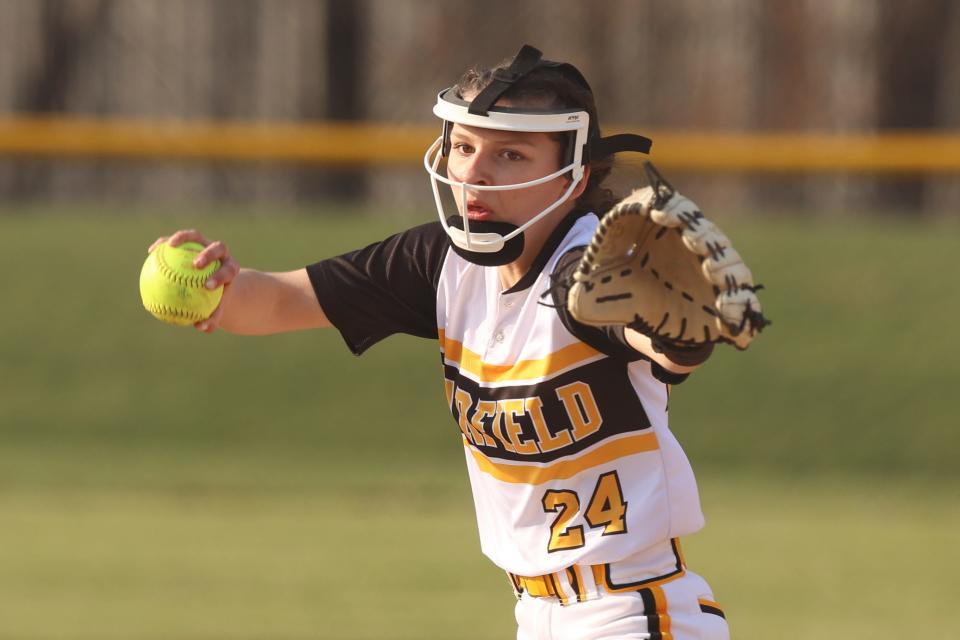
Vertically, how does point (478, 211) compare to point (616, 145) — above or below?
below

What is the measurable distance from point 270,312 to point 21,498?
5.32m

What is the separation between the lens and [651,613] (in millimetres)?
3361

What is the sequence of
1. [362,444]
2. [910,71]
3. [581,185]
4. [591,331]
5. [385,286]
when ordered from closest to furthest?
[591,331] < [581,185] < [385,286] < [362,444] < [910,71]

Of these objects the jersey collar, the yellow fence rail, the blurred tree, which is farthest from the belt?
the blurred tree

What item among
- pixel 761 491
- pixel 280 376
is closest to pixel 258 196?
pixel 280 376

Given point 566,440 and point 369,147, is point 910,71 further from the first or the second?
point 566,440

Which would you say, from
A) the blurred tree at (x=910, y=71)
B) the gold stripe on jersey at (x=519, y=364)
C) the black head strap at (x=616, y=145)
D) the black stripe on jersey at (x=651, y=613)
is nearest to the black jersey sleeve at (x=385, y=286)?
the gold stripe on jersey at (x=519, y=364)

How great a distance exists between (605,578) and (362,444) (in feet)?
21.2

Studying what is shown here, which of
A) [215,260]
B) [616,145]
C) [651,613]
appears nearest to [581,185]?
[616,145]

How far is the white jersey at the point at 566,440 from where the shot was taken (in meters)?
3.35

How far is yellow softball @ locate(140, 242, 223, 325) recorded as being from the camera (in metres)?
3.56

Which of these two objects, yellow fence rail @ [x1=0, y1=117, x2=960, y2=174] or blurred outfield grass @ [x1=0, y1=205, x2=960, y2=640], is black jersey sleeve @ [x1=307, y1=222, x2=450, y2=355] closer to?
blurred outfield grass @ [x1=0, y1=205, x2=960, y2=640]

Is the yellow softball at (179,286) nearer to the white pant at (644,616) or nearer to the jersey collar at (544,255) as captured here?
the jersey collar at (544,255)

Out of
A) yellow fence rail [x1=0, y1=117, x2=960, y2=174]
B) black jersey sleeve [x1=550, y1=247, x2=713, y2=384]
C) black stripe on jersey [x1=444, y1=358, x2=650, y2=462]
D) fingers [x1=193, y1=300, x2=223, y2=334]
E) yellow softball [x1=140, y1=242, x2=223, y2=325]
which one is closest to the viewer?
black jersey sleeve [x1=550, y1=247, x2=713, y2=384]
